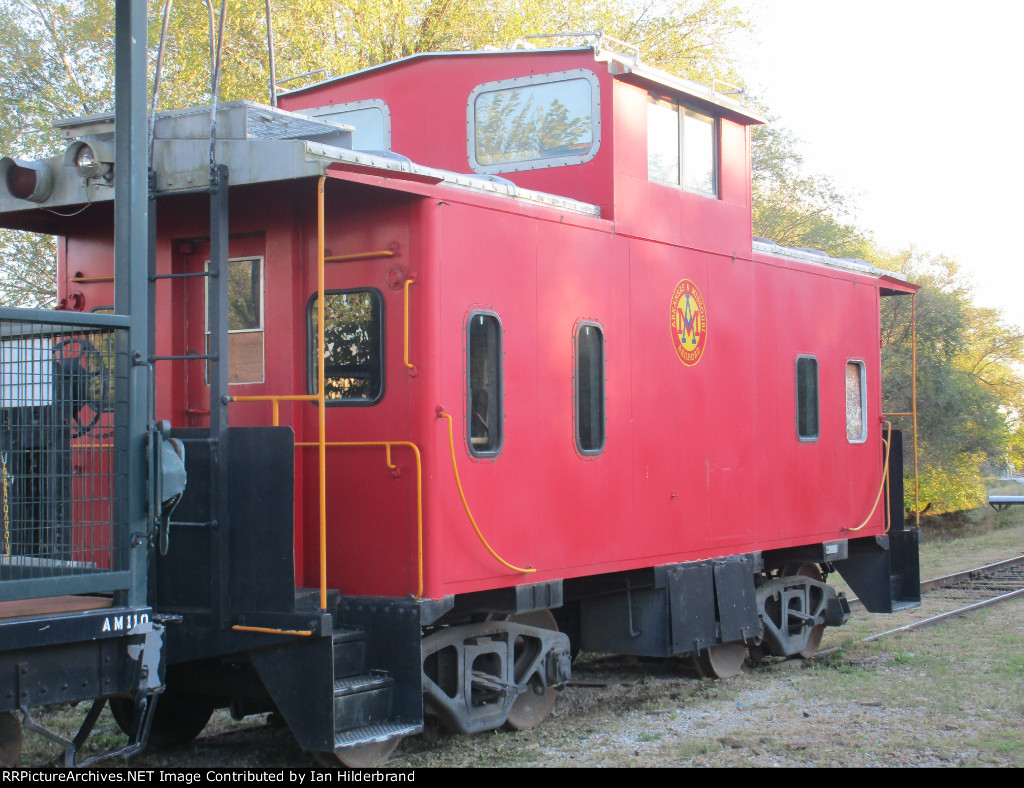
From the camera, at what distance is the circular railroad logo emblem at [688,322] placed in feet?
27.6

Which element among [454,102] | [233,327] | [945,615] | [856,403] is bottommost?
[945,615]

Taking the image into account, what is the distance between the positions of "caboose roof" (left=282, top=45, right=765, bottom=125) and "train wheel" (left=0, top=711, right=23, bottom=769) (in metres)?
5.28

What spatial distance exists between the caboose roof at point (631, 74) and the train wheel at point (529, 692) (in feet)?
12.5

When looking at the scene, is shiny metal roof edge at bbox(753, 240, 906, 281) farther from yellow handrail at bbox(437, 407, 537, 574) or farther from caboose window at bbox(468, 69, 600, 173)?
yellow handrail at bbox(437, 407, 537, 574)

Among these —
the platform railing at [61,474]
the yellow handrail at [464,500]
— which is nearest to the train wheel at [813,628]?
the yellow handrail at [464,500]

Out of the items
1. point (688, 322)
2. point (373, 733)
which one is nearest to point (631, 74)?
point (688, 322)

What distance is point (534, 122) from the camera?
27.0 ft


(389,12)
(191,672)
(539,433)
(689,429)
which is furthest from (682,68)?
(191,672)

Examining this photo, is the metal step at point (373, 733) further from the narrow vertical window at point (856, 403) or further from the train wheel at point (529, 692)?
the narrow vertical window at point (856, 403)

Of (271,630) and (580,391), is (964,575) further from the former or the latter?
(271,630)

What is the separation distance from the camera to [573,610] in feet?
28.6

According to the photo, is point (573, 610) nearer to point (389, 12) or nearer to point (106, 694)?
point (106, 694)

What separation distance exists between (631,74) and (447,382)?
3.01 meters
